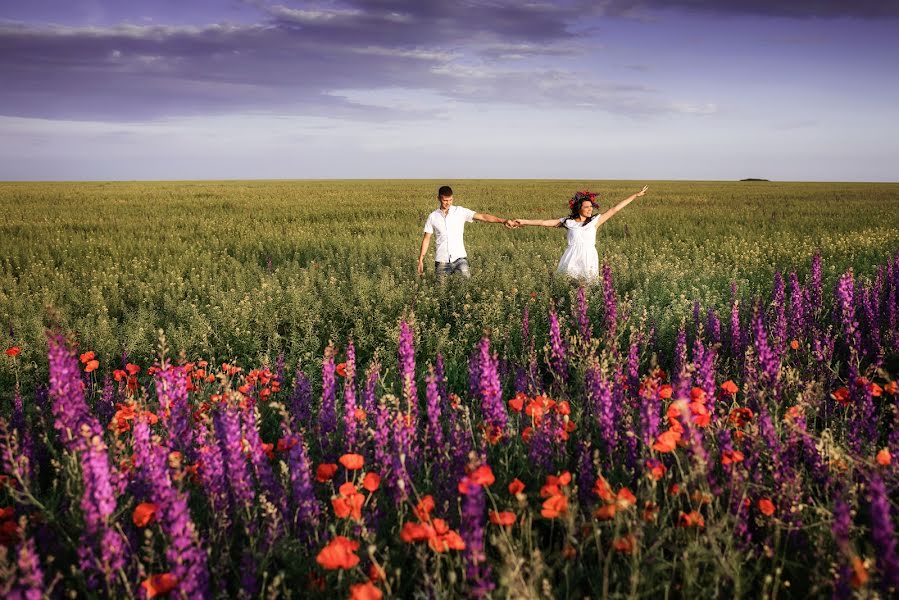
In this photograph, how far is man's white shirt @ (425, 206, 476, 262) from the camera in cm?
774

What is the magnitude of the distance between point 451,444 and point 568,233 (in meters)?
5.13

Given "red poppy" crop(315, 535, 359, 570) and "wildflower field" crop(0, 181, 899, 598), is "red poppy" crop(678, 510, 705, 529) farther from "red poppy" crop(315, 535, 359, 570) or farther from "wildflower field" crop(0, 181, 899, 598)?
"red poppy" crop(315, 535, 359, 570)

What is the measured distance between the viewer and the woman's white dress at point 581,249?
7.26m

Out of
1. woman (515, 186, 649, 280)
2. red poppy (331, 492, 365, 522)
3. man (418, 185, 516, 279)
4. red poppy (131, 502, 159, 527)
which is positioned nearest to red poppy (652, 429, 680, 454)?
red poppy (331, 492, 365, 522)

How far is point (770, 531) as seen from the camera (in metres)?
2.22

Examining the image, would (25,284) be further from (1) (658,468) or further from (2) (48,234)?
(1) (658,468)

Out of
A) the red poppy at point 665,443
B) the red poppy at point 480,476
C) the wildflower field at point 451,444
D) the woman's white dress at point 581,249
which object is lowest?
the wildflower field at point 451,444

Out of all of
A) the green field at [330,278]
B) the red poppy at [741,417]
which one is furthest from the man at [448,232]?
the red poppy at [741,417]

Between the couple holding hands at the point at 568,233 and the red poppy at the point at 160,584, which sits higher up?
the couple holding hands at the point at 568,233

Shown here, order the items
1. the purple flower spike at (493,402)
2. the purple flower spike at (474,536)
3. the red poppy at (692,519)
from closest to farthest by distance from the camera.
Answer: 1. the purple flower spike at (474,536)
2. the red poppy at (692,519)
3. the purple flower spike at (493,402)

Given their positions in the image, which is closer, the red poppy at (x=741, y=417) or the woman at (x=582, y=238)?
the red poppy at (x=741, y=417)

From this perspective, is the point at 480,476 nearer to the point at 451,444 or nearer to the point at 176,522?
the point at 176,522

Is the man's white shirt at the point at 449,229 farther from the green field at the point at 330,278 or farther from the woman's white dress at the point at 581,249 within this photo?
the woman's white dress at the point at 581,249

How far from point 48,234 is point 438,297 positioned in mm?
12220
